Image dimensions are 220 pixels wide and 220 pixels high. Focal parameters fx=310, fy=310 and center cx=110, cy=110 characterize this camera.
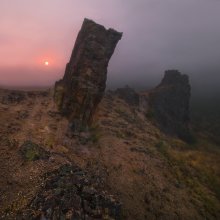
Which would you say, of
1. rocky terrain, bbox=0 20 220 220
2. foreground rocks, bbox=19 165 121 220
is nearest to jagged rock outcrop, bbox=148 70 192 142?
rocky terrain, bbox=0 20 220 220

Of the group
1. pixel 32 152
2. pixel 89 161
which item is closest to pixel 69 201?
pixel 32 152

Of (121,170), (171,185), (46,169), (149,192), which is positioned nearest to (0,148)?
(46,169)

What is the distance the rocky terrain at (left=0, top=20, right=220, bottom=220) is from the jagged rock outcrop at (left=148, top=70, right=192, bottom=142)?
1836 inches

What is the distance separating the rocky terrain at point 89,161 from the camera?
39.9m

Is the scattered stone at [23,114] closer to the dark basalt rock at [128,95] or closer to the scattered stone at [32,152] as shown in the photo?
the scattered stone at [32,152]

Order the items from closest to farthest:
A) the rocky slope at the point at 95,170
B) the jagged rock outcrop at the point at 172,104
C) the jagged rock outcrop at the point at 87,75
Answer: the rocky slope at the point at 95,170 → the jagged rock outcrop at the point at 87,75 → the jagged rock outcrop at the point at 172,104

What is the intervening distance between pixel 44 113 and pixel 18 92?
1888cm

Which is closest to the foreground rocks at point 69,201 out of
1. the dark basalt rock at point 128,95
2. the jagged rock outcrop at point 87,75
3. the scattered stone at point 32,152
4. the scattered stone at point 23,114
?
the scattered stone at point 32,152

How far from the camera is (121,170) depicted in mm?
58906

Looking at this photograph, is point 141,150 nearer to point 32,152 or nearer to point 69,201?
point 32,152

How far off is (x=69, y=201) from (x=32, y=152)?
52.9 feet

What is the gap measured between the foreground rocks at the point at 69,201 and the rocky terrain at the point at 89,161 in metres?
0.11

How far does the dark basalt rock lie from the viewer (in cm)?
12647

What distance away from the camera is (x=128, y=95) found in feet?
424
